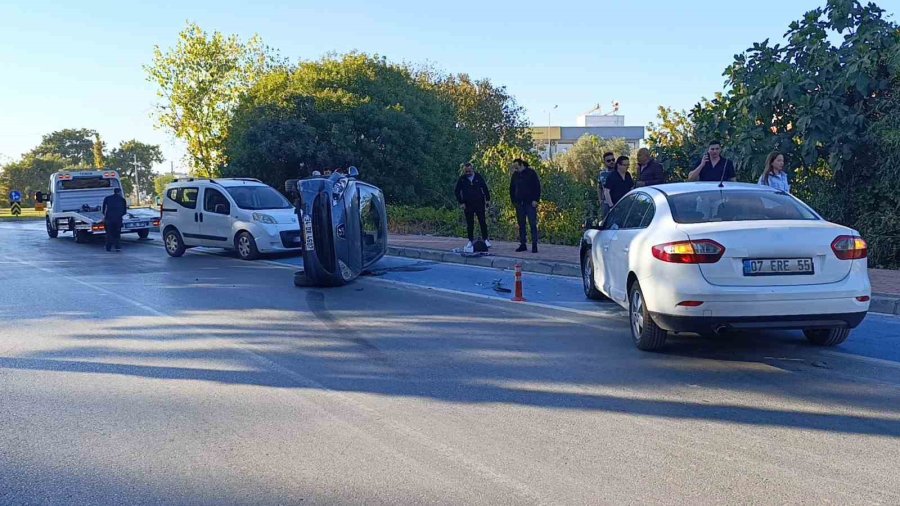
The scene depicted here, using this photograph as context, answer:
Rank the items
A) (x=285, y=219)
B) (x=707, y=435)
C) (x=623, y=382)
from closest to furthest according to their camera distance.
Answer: (x=707, y=435) → (x=623, y=382) → (x=285, y=219)

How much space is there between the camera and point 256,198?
19.0 m

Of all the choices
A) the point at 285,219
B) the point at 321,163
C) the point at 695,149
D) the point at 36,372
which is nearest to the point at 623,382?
the point at 36,372

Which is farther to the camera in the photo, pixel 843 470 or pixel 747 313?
pixel 747 313

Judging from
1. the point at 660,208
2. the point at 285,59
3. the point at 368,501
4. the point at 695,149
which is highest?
the point at 285,59

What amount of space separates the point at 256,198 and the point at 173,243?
8.08 feet

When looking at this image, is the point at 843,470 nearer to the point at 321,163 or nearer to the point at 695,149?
the point at 695,149

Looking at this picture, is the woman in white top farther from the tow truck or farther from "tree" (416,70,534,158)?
"tree" (416,70,534,158)

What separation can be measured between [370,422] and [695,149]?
13.0m

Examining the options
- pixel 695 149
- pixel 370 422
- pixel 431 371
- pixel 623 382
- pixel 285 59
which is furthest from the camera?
pixel 285 59

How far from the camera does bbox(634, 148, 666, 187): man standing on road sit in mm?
13219

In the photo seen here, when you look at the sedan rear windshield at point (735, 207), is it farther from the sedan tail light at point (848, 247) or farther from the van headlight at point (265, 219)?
the van headlight at point (265, 219)

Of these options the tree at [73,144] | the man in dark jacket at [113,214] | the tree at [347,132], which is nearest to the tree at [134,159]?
the tree at [73,144]

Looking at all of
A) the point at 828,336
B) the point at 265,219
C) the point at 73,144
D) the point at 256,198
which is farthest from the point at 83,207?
the point at 73,144

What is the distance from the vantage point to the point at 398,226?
24.9 m
